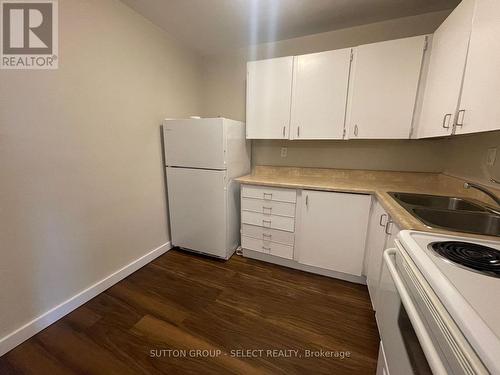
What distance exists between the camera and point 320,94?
76.9 inches

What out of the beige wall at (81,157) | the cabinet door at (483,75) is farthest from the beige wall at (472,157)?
the beige wall at (81,157)

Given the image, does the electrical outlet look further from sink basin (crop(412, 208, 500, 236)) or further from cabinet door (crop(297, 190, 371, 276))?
cabinet door (crop(297, 190, 371, 276))

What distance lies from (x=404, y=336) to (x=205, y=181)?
1805 millimetres

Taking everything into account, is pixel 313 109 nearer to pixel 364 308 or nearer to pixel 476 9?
pixel 476 9

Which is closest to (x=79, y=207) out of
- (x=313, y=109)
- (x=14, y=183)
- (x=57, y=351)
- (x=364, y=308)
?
(x=14, y=183)

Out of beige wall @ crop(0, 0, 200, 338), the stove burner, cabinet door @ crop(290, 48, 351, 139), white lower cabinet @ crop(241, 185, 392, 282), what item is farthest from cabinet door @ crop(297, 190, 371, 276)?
beige wall @ crop(0, 0, 200, 338)

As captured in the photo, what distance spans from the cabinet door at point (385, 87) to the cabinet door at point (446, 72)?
105 millimetres

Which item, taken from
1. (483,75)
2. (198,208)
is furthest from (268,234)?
(483,75)

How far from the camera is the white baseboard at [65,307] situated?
1.30m

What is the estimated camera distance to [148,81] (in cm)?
204

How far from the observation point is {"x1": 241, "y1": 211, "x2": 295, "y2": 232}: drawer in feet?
6.64

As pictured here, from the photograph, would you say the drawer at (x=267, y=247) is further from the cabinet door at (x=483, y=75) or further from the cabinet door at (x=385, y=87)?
the cabinet door at (x=483, y=75)

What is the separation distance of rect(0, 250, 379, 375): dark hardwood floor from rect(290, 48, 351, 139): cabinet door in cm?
140

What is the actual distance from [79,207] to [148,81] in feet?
4.21
